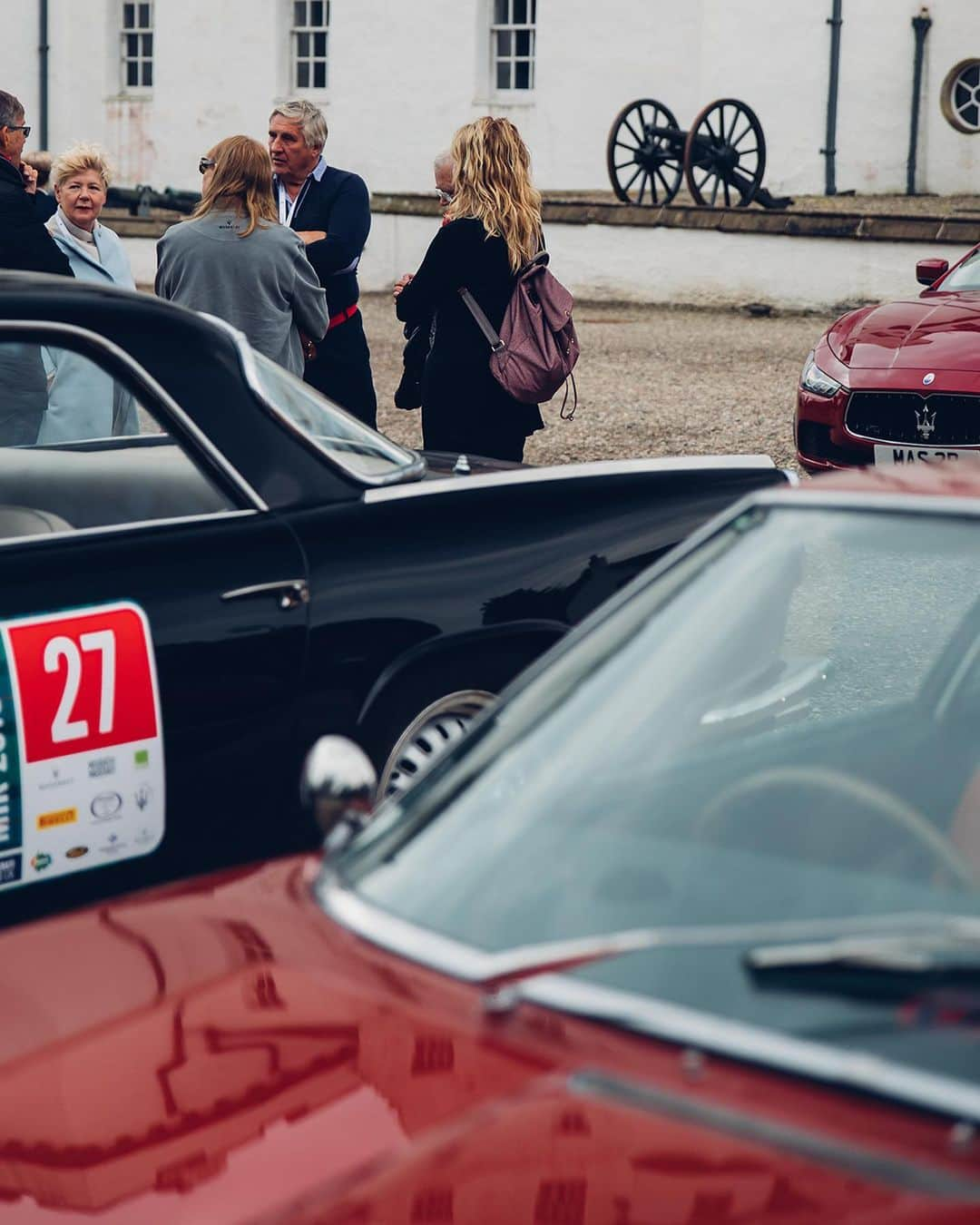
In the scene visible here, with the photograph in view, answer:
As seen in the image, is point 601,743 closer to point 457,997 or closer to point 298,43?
point 457,997

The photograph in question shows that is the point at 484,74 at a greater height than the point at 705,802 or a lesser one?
greater

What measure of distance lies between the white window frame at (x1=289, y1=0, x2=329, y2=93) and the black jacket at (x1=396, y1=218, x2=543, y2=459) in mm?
21560

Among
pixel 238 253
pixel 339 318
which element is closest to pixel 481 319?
pixel 238 253

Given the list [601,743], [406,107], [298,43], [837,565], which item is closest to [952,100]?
[406,107]

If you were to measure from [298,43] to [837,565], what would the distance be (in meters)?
20.4

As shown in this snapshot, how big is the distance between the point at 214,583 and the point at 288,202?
4.07 meters

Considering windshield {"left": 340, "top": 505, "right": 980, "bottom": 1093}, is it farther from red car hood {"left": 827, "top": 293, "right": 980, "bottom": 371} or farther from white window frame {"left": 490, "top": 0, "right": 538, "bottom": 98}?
white window frame {"left": 490, "top": 0, "right": 538, "bottom": 98}

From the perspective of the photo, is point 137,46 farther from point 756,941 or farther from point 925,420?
point 756,941

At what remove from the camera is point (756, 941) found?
2.06 meters

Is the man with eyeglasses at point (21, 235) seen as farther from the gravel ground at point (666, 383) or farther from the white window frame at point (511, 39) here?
the white window frame at point (511, 39)

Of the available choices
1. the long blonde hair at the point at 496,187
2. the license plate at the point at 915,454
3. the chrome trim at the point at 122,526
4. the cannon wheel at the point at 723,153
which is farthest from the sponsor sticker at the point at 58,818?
the cannon wheel at the point at 723,153

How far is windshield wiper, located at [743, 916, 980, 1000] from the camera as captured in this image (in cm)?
191

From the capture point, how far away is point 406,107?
1031 inches

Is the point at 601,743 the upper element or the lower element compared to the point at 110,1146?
upper
